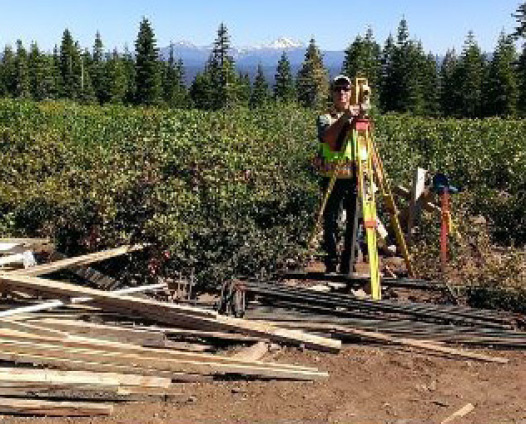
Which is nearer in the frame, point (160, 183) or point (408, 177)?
point (160, 183)

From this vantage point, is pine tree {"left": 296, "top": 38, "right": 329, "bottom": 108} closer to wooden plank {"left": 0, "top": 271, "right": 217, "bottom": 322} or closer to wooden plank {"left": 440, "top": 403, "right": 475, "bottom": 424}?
wooden plank {"left": 0, "top": 271, "right": 217, "bottom": 322}

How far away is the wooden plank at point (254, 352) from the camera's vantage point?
5.62m

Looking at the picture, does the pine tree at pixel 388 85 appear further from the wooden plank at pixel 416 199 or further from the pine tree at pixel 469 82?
the wooden plank at pixel 416 199

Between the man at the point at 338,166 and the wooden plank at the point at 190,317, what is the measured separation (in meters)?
2.09

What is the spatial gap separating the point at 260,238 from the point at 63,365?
359cm

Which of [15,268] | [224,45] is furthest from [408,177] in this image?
[224,45]

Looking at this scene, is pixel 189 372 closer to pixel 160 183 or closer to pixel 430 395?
pixel 430 395

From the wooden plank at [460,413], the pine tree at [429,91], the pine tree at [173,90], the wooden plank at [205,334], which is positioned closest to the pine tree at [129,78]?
the pine tree at [173,90]

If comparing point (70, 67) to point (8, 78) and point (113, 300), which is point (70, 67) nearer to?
point (8, 78)

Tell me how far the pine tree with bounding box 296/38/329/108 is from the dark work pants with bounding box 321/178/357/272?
77278 millimetres

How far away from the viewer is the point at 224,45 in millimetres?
88625

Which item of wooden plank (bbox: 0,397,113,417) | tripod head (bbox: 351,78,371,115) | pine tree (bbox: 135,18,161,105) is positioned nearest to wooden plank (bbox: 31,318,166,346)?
Answer: wooden plank (bbox: 0,397,113,417)

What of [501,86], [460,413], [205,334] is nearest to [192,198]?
[205,334]

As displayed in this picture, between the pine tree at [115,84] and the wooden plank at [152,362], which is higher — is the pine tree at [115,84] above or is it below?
above
